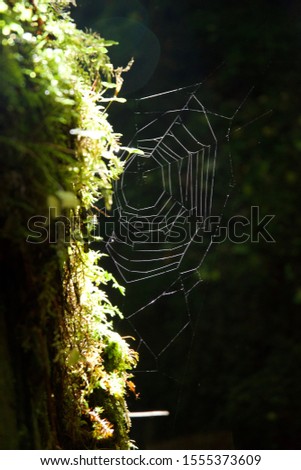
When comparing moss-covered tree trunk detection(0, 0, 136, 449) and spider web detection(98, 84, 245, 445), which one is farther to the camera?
spider web detection(98, 84, 245, 445)

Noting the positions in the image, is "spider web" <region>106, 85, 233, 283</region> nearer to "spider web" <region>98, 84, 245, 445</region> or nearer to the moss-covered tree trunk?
"spider web" <region>98, 84, 245, 445</region>

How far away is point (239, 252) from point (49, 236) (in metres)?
2.23

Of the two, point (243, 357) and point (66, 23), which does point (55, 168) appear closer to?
point (66, 23)

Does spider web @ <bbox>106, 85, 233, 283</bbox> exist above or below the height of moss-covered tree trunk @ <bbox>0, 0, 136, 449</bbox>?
above

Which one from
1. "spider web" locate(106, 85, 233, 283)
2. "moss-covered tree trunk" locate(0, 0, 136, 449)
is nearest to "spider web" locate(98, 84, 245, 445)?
"spider web" locate(106, 85, 233, 283)

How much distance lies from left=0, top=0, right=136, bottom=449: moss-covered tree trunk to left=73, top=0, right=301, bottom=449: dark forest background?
1.95 meters

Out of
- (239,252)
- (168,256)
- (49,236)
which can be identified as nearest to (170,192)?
(168,256)

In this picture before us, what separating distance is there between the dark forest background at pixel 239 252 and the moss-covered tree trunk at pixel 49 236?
1.95 meters

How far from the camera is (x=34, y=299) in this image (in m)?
0.54

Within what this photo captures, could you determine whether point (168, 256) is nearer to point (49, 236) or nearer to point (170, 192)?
point (170, 192)

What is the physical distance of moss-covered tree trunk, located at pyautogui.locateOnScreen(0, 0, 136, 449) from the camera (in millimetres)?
529

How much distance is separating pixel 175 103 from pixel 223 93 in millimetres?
338

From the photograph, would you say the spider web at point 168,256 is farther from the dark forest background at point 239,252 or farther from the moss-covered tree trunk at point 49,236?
the moss-covered tree trunk at point 49,236
